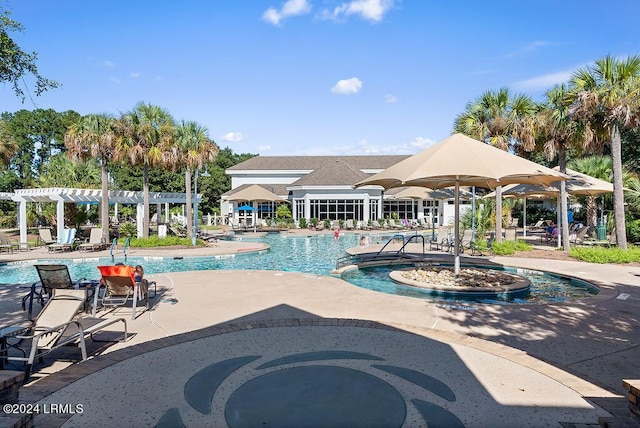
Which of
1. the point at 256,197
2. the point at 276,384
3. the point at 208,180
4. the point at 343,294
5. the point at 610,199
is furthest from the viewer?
the point at 208,180

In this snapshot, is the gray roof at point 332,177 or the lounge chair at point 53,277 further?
the gray roof at point 332,177

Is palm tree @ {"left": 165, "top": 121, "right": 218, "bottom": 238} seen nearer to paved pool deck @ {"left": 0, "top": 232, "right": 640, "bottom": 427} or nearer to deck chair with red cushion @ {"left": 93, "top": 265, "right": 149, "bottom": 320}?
deck chair with red cushion @ {"left": 93, "top": 265, "right": 149, "bottom": 320}

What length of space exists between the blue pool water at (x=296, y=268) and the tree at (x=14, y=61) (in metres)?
6.67

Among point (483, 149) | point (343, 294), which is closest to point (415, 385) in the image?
point (343, 294)

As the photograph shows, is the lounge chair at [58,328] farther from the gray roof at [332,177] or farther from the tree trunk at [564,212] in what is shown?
the gray roof at [332,177]

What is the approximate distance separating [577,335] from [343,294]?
4.56m

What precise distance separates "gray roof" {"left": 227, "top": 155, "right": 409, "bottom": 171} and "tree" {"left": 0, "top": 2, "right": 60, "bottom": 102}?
40415 millimetres

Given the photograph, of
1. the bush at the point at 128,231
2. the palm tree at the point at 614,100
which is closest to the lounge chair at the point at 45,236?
the bush at the point at 128,231

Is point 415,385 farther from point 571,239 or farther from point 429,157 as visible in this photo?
point 571,239

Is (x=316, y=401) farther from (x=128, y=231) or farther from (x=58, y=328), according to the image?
(x=128, y=231)

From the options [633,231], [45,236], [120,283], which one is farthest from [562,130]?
[45,236]

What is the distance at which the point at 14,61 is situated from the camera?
8406 mm

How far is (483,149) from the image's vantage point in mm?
9664

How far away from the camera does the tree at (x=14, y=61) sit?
7.98m
